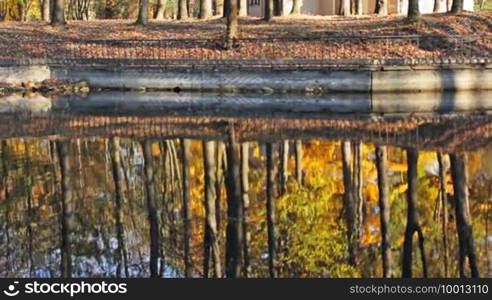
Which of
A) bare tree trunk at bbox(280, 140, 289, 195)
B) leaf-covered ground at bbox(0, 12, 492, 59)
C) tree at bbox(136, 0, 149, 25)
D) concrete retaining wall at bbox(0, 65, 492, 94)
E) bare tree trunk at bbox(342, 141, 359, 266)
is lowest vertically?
concrete retaining wall at bbox(0, 65, 492, 94)

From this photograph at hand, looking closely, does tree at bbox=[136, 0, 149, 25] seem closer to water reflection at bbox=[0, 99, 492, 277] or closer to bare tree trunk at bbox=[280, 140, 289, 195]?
water reflection at bbox=[0, 99, 492, 277]

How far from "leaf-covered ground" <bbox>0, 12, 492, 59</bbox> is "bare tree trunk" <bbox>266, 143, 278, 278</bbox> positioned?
51.4 feet

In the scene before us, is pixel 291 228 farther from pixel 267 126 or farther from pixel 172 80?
pixel 172 80

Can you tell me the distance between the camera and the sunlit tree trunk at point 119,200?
39.0ft

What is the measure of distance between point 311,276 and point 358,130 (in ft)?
41.8

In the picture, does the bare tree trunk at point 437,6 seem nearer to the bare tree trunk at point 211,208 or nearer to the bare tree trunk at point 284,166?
the bare tree trunk at point 284,166

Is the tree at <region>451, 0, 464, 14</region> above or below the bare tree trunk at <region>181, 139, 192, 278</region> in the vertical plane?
above

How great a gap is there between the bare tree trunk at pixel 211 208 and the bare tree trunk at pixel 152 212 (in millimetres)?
636

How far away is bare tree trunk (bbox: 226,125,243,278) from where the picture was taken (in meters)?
11.8

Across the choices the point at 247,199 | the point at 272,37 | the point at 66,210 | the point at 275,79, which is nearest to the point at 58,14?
the point at 272,37

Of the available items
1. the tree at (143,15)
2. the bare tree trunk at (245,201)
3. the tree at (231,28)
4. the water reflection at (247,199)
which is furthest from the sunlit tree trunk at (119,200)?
the tree at (143,15)

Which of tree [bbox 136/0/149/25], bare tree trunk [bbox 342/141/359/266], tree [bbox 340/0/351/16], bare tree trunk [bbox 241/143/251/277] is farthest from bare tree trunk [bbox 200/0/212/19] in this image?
bare tree trunk [bbox 342/141/359/266]

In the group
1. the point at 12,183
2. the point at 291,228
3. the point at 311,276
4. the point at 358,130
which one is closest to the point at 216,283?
the point at 311,276

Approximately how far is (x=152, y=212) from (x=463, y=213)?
4.80m
